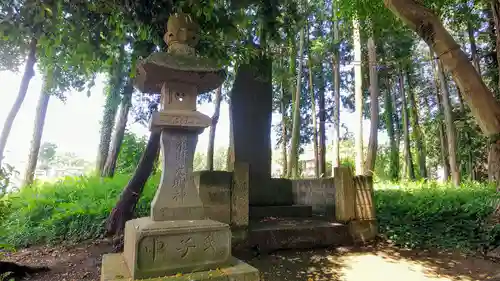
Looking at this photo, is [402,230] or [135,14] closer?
[135,14]

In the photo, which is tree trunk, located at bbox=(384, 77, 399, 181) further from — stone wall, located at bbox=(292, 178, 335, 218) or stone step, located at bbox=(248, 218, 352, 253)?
stone step, located at bbox=(248, 218, 352, 253)

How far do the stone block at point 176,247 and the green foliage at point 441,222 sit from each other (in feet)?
14.7

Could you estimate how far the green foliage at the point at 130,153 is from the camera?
37.2 feet

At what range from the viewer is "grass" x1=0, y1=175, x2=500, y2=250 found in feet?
18.9

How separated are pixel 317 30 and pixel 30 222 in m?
15.7

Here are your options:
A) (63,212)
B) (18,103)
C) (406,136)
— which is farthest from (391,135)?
(18,103)

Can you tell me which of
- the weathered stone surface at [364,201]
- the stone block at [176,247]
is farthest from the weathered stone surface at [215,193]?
the weathered stone surface at [364,201]

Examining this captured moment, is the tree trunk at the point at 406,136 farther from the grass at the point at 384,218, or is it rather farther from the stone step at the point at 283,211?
the stone step at the point at 283,211

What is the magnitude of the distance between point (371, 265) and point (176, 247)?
3552 millimetres

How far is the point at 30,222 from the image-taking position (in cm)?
692

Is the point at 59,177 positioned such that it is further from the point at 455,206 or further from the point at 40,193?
the point at 455,206

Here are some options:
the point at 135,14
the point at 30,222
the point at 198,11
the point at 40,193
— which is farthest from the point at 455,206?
the point at 40,193

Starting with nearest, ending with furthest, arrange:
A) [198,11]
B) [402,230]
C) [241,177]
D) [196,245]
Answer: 1. [196,245]
2. [198,11]
3. [241,177]
4. [402,230]

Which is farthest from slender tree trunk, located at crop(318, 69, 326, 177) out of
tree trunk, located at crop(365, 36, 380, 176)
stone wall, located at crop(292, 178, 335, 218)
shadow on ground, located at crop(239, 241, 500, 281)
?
shadow on ground, located at crop(239, 241, 500, 281)
